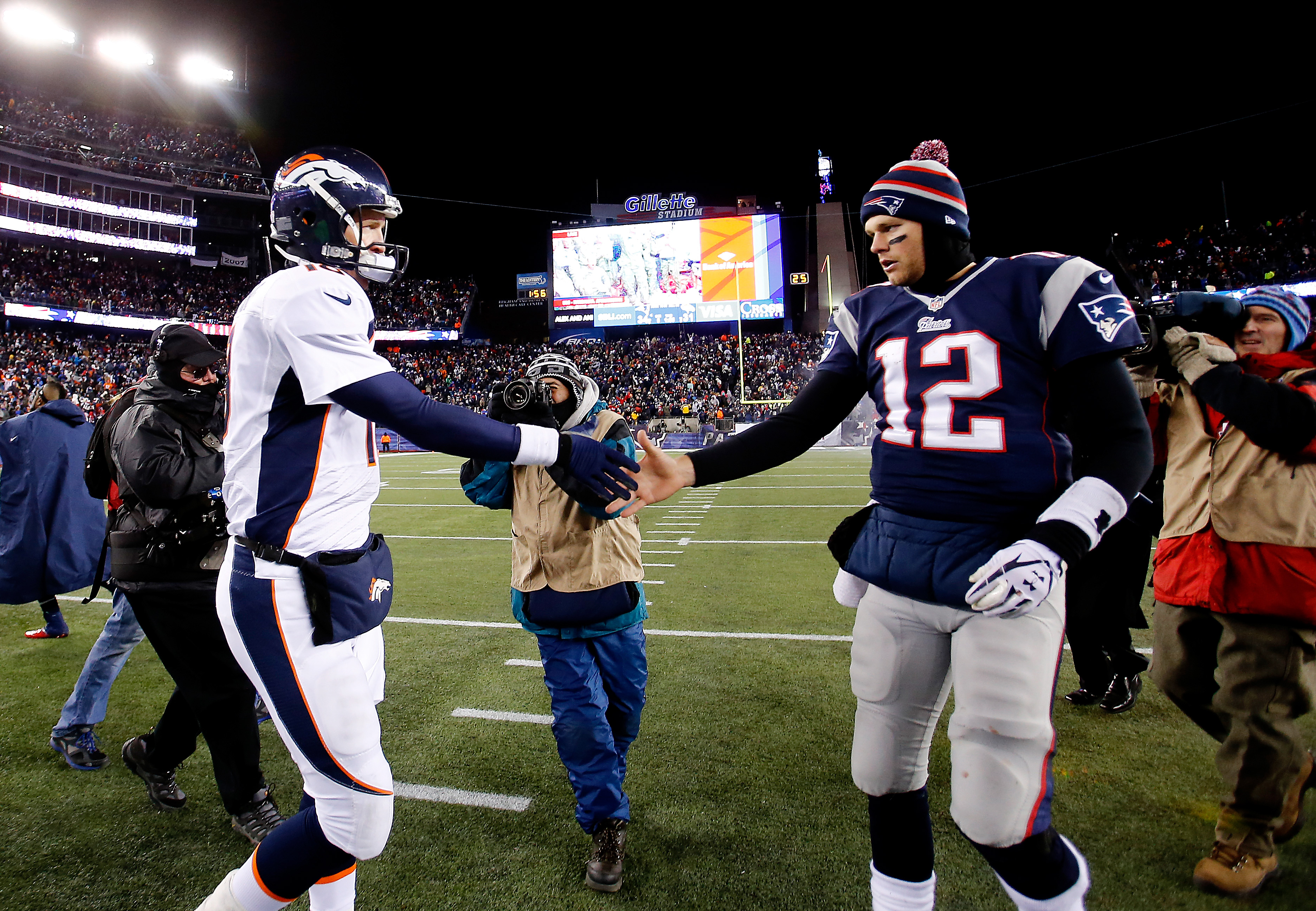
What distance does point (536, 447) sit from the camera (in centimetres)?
176

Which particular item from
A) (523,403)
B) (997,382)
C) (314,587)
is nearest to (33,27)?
(523,403)

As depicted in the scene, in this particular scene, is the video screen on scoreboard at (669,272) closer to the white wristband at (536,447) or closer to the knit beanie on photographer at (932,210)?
the knit beanie on photographer at (932,210)

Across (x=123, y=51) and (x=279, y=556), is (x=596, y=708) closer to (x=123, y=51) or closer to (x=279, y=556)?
(x=279, y=556)

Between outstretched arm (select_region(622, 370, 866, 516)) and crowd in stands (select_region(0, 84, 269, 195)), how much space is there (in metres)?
47.5

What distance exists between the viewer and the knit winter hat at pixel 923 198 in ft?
6.07

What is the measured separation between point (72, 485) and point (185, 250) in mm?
44223

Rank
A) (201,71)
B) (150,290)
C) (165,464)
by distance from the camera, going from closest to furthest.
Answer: (165,464) < (150,290) < (201,71)

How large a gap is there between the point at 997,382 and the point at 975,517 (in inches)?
13.1

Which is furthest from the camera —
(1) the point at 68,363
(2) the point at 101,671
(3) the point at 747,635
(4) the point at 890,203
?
(1) the point at 68,363

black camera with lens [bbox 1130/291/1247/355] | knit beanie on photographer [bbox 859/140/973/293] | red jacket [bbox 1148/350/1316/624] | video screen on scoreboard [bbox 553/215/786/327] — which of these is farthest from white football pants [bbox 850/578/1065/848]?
video screen on scoreboard [bbox 553/215/786/327]

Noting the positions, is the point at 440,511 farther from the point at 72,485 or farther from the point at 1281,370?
the point at 1281,370

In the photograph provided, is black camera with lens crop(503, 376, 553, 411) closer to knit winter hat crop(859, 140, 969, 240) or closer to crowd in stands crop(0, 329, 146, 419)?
knit winter hat crop(859, 140, 969, 240)

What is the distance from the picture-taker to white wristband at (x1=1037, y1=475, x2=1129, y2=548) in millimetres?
1522

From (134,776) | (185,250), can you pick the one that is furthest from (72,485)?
(185,250)
